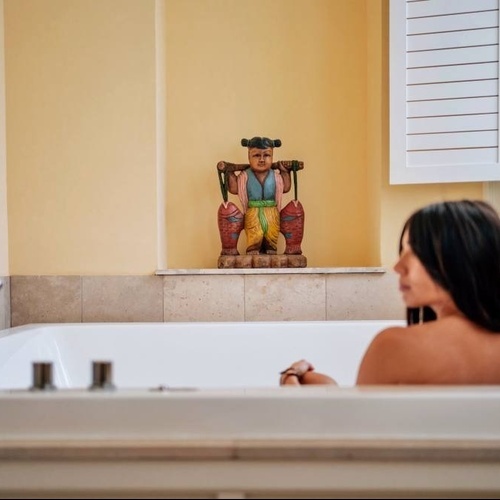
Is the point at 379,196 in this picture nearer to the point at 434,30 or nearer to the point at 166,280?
the point at 434,30

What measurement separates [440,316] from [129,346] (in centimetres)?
112

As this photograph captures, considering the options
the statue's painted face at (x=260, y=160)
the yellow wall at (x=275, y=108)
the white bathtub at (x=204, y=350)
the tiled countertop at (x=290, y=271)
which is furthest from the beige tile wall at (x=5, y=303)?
the statue's painted face at (x=260, y=160)

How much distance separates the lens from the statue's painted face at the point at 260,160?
2002mm

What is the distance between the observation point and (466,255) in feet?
2.59

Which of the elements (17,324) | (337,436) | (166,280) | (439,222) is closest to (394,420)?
(337,436)

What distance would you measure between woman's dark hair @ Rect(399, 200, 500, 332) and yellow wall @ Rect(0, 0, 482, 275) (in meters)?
1.14

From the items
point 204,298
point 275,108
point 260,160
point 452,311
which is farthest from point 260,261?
point 452,311

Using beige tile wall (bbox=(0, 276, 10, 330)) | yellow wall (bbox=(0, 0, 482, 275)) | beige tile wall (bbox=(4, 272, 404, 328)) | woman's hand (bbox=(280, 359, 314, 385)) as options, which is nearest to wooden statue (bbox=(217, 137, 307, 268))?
beige tile wall (bbox=(4, 272, 404, 328))

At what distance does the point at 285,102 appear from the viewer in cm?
224

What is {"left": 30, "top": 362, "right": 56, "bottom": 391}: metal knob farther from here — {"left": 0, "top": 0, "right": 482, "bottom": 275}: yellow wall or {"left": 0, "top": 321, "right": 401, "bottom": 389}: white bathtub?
{"left": 0, "top": 0, "right": 482, "bottom": 275}: yellow wall

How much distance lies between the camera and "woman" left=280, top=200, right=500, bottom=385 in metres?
0.78

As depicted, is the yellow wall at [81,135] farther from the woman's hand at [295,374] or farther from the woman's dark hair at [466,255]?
the woman's dark hair at [466,255]

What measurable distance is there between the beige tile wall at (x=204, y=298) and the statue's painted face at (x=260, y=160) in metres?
0.42

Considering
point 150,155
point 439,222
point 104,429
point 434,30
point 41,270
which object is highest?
point 434,30
